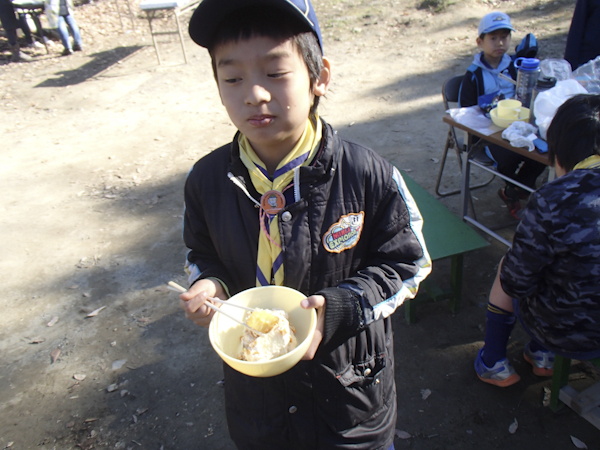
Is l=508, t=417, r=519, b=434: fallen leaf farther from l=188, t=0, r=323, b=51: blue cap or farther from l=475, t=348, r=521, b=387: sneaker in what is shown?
l=188, t=0, r=323, b=51: blue cap

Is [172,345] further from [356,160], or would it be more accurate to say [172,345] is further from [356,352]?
[356,160]

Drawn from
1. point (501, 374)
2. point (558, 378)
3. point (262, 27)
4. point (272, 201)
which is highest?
point (262, 27)

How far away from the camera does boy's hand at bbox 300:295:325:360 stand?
123 cm

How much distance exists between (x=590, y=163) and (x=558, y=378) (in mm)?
1136

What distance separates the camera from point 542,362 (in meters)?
2.63

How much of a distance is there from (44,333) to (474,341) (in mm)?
2999

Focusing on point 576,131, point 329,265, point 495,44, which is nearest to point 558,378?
point 576,131

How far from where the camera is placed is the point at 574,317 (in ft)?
6.75

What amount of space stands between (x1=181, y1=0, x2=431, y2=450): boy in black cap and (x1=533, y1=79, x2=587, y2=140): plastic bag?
2.03 meters

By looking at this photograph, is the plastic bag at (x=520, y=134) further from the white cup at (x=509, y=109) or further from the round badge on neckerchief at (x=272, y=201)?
the round badge on neckerchief at (x=272, y=201)

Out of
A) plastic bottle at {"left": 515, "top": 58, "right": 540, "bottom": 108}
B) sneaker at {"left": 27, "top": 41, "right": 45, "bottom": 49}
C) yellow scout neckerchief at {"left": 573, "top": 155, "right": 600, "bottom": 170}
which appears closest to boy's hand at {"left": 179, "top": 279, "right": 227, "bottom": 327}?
yellow scout neckerchief at {"left": 573, "top": 155, "right": 600, "bottom": 170}

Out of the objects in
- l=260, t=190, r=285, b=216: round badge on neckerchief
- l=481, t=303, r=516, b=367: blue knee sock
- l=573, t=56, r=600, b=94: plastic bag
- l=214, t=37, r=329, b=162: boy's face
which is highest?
l=214, t=37, r=329, b=162: boy's face

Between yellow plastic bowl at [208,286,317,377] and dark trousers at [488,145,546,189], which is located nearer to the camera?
yellow plastic bowl at [208,286,317,377]

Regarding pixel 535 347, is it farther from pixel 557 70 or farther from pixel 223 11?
pixel 223 11
